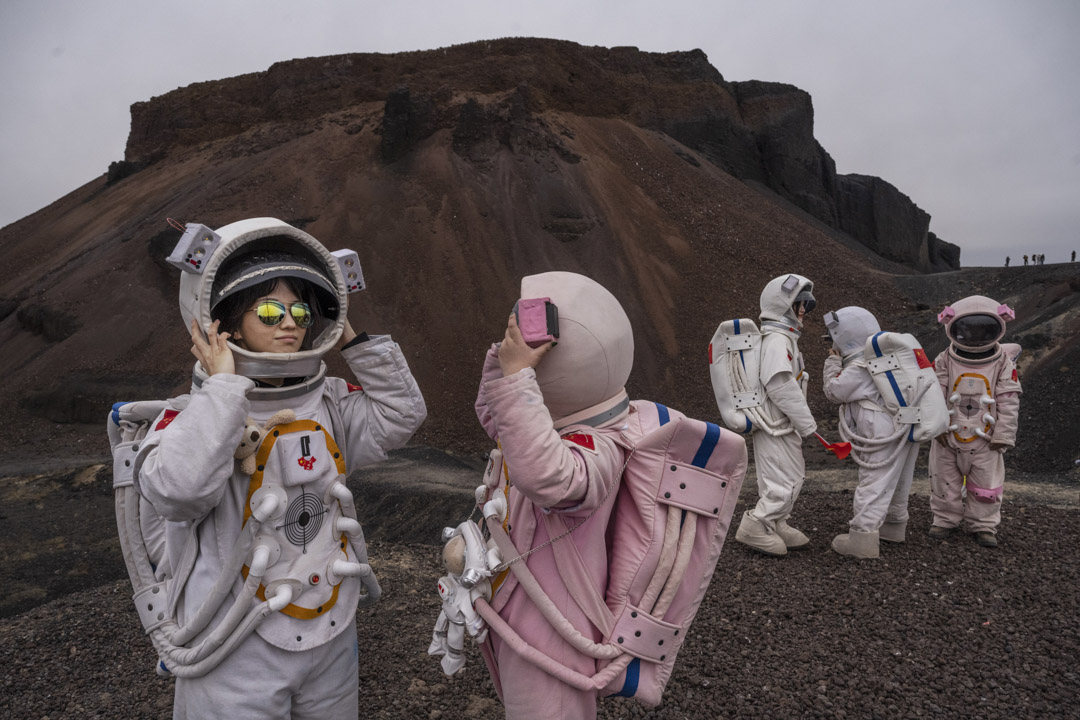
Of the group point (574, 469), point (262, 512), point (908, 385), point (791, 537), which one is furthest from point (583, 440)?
point (791, 537)

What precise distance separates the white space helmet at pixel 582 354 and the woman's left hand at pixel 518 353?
11cm

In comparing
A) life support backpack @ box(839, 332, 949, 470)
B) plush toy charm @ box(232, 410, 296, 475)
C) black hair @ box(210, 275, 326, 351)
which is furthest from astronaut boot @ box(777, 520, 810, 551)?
plush toy charm @ box(232, 410, 296, 475)

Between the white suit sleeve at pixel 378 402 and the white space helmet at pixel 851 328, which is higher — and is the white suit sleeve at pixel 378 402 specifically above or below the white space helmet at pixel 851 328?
below

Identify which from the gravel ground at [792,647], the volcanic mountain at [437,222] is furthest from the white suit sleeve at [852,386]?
the volcanic mountain at [437,222]

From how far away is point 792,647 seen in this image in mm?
4449

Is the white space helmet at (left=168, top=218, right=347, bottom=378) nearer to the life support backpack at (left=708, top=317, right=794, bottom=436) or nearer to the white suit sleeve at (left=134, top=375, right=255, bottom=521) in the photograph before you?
the white suit sleeve at (left=134, top=375, right=255, bottom=521)

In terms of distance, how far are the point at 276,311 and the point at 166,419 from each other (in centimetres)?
50

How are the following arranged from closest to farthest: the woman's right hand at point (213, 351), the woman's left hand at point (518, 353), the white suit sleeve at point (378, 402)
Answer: the woman's left hand at point (518, 353) → the woman's right hand at point (213, 351) → the white suit sleeve at point (378, 402)

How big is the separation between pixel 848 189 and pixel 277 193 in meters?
24.5

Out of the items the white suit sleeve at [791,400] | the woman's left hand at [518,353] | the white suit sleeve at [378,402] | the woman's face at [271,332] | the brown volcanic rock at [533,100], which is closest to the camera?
the woman's left hand at [518,353]

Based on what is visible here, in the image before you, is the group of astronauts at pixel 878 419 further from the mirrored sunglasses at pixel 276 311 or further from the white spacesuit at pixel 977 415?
the mirrored sunglasses at pixel 276 311

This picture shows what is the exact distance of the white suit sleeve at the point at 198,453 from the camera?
1.97 metres

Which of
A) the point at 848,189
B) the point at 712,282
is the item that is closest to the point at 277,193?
the point at 712,282

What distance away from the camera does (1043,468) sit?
10047mm
